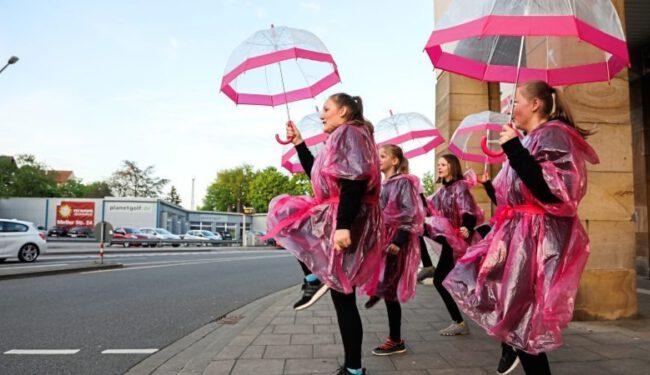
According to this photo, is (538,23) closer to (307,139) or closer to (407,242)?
(407,242)

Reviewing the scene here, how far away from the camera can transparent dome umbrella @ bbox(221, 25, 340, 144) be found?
4.44m

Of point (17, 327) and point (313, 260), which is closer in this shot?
point (313, 260)

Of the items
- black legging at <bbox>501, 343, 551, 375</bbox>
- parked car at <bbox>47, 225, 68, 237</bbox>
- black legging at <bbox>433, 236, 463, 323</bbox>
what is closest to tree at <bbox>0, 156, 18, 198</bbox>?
parked car at <bbox>47, 225, 68, 237</bbox>

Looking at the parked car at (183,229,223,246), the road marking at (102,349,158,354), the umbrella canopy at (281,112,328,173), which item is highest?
the umbrella canopy at (281,112,328,173)

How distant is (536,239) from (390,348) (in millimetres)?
1684

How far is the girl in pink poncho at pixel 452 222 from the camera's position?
15.3ft

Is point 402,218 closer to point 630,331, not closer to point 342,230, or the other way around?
point 342,230

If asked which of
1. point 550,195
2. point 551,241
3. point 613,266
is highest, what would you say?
point 550,195

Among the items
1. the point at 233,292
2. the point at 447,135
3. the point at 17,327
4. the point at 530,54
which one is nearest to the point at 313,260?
the point at 530,54

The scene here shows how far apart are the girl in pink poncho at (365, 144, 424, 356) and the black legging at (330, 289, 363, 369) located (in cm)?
96

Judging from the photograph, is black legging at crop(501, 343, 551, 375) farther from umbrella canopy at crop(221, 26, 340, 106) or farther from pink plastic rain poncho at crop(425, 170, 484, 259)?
umbrella canopy at crop(221, 26, 340, 106)

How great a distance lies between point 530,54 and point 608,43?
7.01 feet

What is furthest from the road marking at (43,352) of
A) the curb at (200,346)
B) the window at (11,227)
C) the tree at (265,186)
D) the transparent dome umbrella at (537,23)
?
the tree at (265,186)

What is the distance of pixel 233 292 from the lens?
29.7 ft
